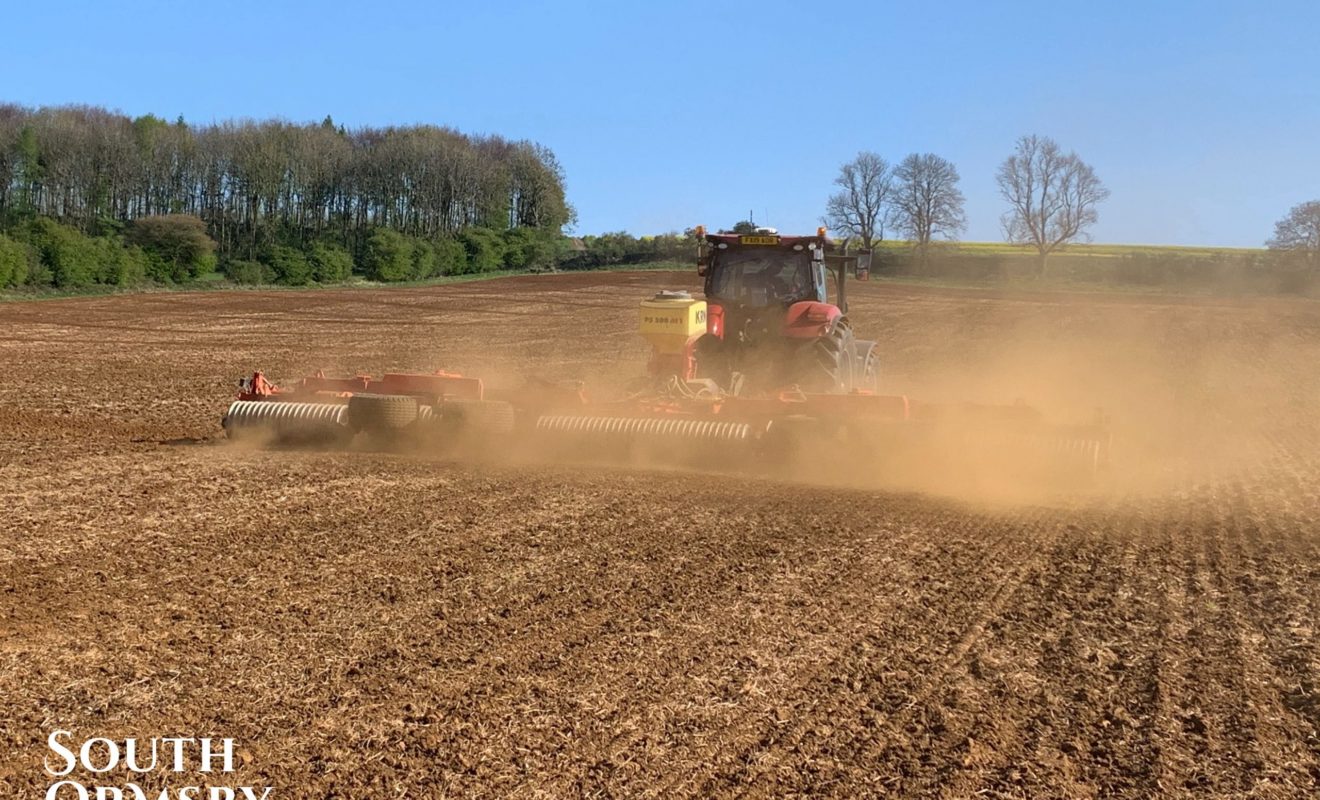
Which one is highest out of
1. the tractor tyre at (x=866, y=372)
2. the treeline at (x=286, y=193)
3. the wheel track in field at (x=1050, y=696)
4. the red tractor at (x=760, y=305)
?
the treeline at (x=286, y=193)

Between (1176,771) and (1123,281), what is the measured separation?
47.4 m

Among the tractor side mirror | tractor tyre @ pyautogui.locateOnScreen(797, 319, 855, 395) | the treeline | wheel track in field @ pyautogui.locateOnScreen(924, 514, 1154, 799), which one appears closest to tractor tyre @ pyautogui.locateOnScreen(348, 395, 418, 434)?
tractor tyre @ pyautogui.locateOnScreen(797, 319, 855, 395)

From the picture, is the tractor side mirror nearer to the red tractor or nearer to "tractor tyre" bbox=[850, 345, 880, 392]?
the red tractor

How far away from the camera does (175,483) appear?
747cm

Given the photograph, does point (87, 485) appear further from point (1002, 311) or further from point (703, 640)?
point (1002, 311)

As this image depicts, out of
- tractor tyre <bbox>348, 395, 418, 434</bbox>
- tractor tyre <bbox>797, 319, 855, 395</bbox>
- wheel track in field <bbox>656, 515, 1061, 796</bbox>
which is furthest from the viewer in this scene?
tractor tyre <bbox>797, 319, 855, 395</bbox>

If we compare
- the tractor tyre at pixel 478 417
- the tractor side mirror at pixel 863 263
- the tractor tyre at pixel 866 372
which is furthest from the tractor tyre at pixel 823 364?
the tractor tyre at pixel 478 417

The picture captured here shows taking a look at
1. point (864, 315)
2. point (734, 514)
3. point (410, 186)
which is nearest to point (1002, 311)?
point (864, 315)

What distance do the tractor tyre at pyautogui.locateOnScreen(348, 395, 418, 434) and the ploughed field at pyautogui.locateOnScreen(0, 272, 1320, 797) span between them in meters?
0.44

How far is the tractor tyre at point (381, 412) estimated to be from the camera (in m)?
9.06

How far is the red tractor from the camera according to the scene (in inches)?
410

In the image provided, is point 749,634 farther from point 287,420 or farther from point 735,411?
point 287,420

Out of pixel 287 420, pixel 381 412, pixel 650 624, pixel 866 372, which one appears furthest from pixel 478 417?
pixel 650 624

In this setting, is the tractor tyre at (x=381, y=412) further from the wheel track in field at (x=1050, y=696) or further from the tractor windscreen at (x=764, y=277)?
the wheel track in field at (x=1050, y=696)
